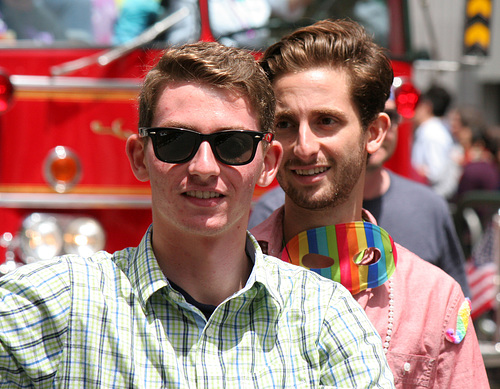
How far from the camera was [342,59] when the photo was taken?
2.23m

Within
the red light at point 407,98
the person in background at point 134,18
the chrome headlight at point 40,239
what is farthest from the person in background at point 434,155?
the chrome headlight at point 40,239

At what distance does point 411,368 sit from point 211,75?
3.20 ft

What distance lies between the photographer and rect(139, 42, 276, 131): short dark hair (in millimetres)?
1647

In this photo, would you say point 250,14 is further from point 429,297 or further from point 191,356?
point 191,356

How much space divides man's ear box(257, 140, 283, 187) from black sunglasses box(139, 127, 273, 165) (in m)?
0.18

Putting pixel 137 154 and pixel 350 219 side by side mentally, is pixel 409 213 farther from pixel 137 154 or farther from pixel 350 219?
pixel 137 154

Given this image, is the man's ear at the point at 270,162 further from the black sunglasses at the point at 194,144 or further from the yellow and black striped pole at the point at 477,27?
the yellow and black striped pole at the point at 477,27

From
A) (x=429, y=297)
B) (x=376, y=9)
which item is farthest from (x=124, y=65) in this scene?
(x=429, y=297)

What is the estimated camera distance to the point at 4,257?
4098 mm

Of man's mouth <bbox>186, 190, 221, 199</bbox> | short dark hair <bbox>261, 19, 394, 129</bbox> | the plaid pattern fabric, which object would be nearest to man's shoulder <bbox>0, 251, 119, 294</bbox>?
the plaid pattern fabric

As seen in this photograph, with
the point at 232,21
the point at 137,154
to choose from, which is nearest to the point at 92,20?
the point at 232,21

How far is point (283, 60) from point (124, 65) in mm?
2280

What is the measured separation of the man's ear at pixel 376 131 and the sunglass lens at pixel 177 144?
0.86m

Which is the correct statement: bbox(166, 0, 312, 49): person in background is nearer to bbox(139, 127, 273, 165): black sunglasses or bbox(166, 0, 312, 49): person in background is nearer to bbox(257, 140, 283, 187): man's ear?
bbox(257, 140, 283, 187): man's ear
